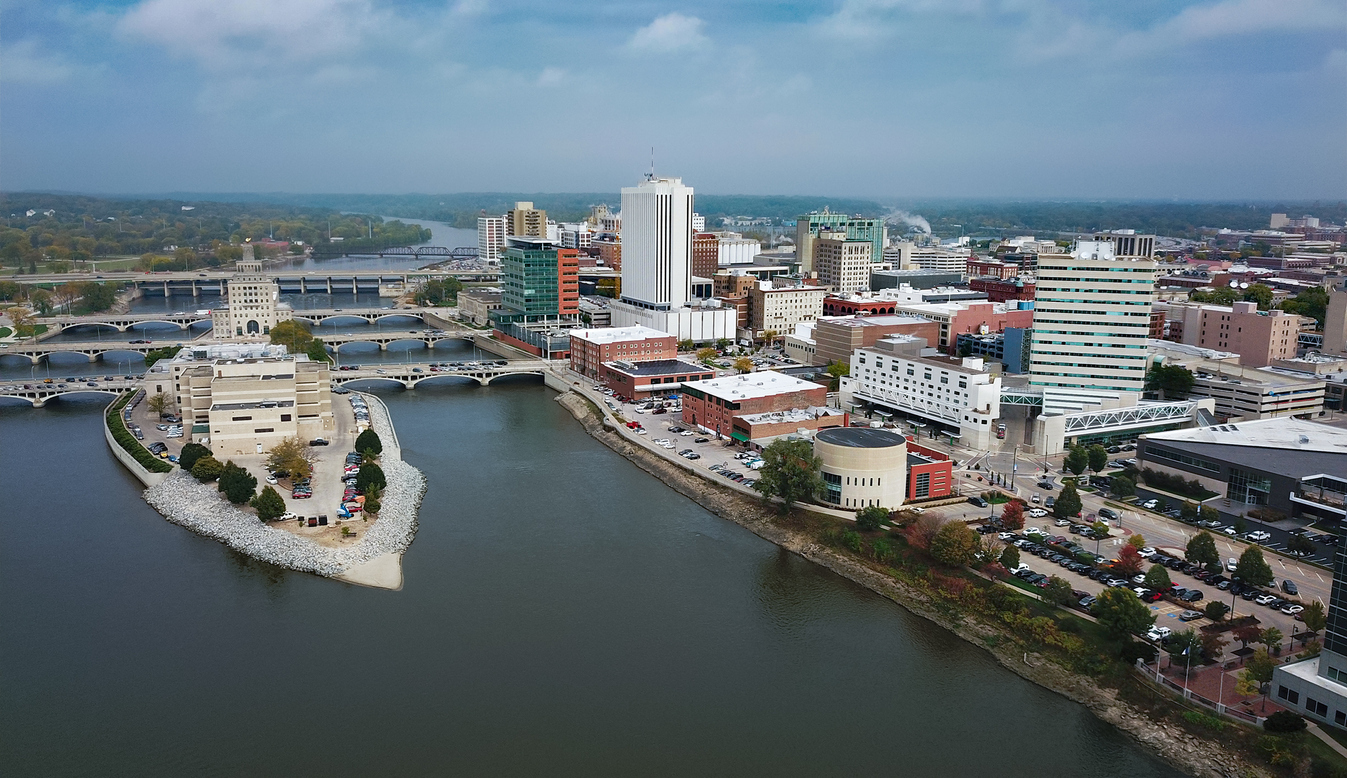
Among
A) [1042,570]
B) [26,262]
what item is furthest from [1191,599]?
[26,262]

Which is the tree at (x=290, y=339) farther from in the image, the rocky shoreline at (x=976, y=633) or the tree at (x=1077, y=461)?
the tree at (x=1077, y=461)

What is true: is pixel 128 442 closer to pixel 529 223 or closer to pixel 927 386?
pixel 927 386

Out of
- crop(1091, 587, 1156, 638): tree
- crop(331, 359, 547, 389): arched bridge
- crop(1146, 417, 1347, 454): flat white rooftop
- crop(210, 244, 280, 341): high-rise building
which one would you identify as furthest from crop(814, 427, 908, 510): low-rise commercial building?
crop(210, 244, 280, 341): high-rise building

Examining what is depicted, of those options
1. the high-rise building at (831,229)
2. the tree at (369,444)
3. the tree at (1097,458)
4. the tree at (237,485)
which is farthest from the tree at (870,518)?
the high-rise building at (831,229)

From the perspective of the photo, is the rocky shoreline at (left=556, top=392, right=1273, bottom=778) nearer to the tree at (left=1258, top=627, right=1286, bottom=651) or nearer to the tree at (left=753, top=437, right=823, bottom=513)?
the tree at (left=753, top=437, right=823, bottom=513)

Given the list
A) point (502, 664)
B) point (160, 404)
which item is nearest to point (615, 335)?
point (160, 404)

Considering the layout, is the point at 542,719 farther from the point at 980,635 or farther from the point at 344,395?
the point at 344,395
